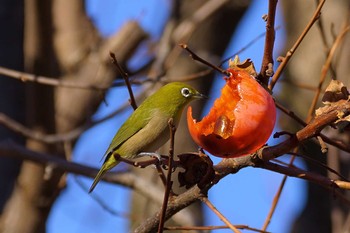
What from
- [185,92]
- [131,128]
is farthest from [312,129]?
[131,128]

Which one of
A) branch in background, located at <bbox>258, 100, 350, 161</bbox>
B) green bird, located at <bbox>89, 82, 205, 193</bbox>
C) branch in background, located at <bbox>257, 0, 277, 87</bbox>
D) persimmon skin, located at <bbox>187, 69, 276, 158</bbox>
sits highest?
green bird, located at <bbox>89, 82, 205, 193</bbox>

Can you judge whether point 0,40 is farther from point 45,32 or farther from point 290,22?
point 290,22

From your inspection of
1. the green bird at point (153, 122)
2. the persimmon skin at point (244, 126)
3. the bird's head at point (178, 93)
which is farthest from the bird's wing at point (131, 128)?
the persimmon skin at point (244, 126)

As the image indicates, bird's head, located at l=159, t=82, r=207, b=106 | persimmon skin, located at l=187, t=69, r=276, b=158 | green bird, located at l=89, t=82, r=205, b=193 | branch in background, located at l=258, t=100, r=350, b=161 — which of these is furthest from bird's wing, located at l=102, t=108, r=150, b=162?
branch in background, located at l=258, t=100, r=350, b=161

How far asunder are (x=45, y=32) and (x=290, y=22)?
2924 millimetres

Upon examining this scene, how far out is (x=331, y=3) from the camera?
5629mm

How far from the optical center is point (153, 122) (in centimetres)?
282

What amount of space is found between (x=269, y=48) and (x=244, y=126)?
0.66ft

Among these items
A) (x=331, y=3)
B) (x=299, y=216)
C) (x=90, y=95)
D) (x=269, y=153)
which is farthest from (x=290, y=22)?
(x=269, y=153)

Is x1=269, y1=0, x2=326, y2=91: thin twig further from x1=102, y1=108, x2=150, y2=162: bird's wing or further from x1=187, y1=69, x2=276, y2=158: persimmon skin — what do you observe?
x1=102, y1=108, x2=150, y2=162: bird's wing

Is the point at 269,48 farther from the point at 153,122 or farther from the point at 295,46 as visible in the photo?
the point at 153,122

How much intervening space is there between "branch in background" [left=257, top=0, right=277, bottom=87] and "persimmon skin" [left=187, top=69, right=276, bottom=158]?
32 mm

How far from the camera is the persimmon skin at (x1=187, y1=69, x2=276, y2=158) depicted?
→ 1688mm

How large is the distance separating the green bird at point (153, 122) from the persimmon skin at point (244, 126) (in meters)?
0.99
